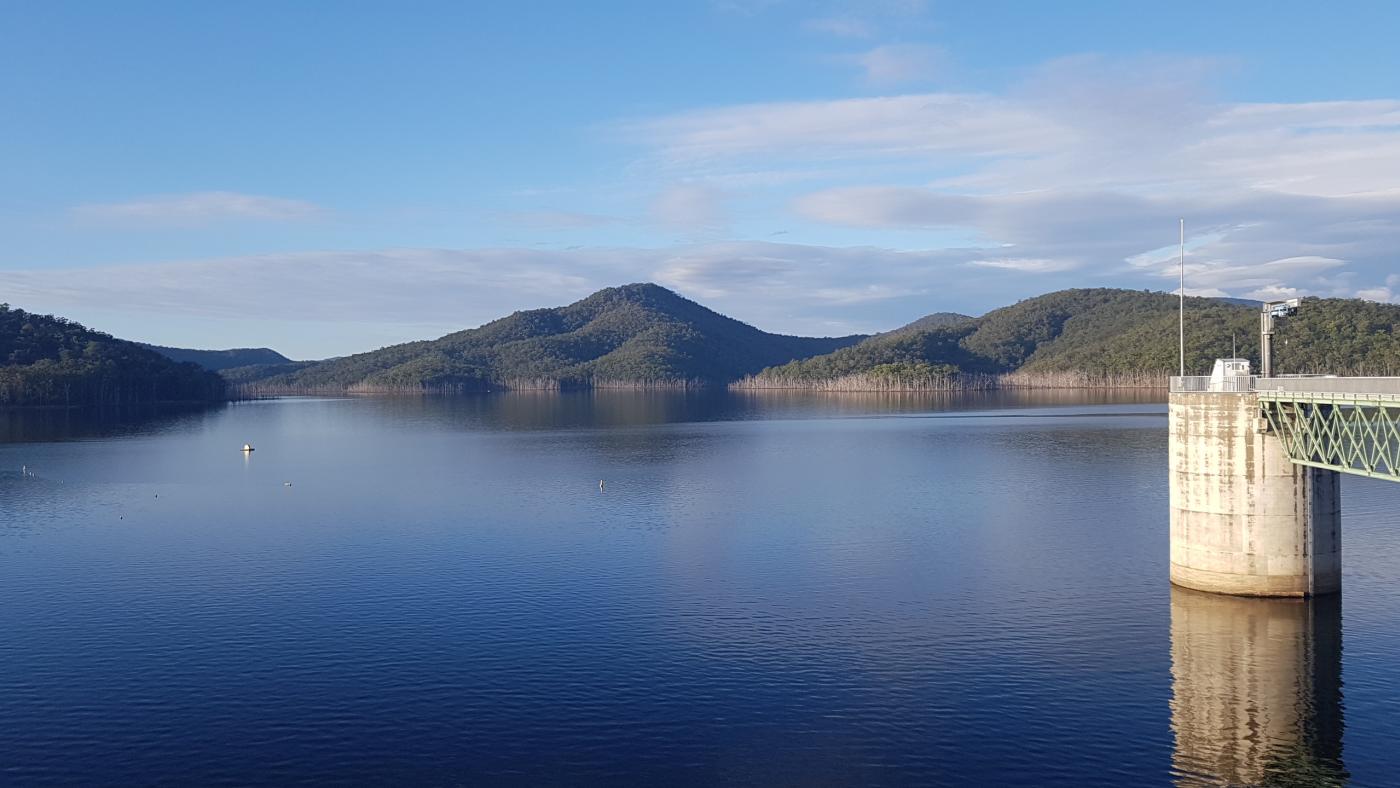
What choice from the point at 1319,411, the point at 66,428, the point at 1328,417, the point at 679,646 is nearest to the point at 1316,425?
the point at 1319,411

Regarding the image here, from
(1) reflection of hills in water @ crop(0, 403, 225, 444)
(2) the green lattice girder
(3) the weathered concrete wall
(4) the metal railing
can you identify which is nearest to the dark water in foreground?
(3) the weathered concrete wall

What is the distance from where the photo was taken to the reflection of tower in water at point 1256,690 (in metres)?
30.1

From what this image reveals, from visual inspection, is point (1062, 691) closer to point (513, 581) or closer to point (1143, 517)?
point (513, 581)

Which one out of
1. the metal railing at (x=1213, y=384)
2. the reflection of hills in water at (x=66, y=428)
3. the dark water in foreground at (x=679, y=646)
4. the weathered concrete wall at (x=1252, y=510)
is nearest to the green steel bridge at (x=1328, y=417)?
the metal railing at (x=1213, y=384)

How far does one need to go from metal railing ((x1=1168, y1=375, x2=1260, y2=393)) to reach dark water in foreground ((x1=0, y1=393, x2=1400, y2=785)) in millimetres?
9786

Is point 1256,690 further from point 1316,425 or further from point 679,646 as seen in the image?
point 679,646

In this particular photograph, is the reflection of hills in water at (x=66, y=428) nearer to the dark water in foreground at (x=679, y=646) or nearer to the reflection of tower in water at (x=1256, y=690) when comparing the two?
the dark water in foreground at (x=679, y=646)

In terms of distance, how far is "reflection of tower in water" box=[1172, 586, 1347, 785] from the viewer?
30.1m

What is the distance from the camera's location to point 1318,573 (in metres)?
43.7

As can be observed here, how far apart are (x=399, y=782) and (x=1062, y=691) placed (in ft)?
76.1

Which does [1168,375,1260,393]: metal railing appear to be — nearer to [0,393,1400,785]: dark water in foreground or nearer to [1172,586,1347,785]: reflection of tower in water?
A: [1172,586,1347,785]: reflection of tower in water

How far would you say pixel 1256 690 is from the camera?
3600 cm

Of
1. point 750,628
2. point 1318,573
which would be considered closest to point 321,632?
point 750,628

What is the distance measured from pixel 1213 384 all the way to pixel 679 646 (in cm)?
2834
